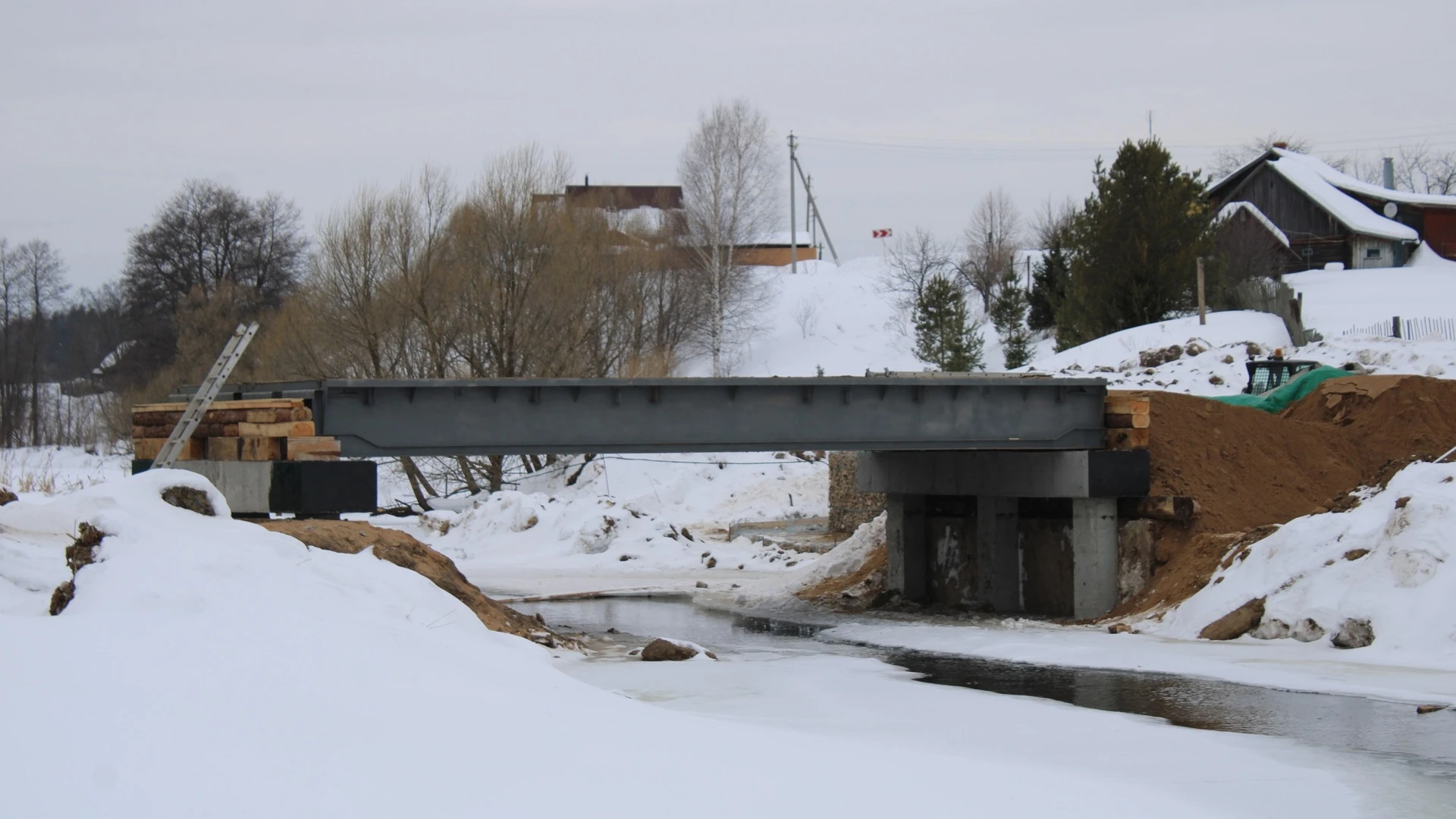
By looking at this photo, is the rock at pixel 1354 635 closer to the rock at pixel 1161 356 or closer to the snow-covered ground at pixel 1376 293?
the rock at pixel 1161 356

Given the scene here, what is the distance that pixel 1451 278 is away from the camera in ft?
177

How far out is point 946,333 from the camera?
165ft

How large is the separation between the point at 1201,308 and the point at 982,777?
3533cm

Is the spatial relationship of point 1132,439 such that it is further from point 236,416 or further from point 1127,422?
point 236,416

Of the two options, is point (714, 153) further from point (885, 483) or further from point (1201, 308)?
point (885, 483)

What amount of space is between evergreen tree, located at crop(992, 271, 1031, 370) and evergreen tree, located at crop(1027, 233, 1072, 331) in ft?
4.31

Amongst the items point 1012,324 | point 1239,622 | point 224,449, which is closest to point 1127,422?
point 1239,622

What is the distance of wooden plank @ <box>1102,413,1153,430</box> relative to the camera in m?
22.5

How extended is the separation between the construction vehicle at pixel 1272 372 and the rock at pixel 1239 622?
13993mm

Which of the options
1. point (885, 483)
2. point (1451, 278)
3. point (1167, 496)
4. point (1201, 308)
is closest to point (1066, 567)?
point (1167, 496)

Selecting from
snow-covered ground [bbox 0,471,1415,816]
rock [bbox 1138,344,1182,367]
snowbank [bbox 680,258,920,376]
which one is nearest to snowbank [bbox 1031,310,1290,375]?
rock [bbox 1138,344,1182,367]

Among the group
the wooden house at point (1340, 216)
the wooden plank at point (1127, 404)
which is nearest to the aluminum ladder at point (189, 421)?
the wooden plank at point (1127, 404)

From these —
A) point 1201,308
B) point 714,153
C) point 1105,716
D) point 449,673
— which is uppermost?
point 714,153

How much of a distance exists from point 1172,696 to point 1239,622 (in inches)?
173
